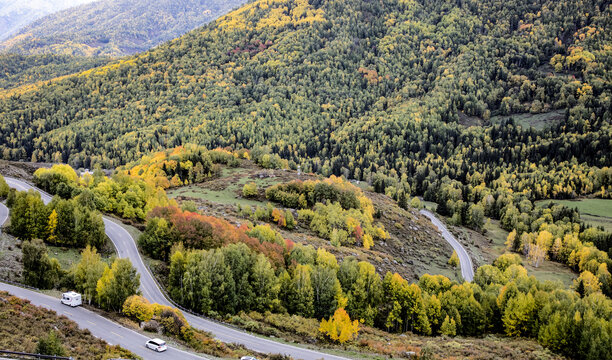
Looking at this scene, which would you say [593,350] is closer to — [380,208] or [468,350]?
[468,350]

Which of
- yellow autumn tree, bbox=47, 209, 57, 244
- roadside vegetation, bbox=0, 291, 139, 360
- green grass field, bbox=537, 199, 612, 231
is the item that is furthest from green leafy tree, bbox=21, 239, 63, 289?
green grass field, bbox=537, 199, 612, 231

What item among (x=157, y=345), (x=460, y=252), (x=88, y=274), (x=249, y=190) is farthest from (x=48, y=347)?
(x=460, y=252)

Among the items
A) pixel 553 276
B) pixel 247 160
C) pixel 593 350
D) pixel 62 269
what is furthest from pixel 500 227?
pixel 62 269

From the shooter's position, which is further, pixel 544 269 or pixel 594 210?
pixel 594 210

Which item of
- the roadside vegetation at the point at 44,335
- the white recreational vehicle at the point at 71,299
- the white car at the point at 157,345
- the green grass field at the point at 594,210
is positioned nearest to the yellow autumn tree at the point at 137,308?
the white recreational vehicle at the point at 71,299

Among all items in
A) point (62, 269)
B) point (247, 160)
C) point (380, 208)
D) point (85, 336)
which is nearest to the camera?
point (85, 336)

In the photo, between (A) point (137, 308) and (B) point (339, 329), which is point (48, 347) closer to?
(A) point (137, 308)
